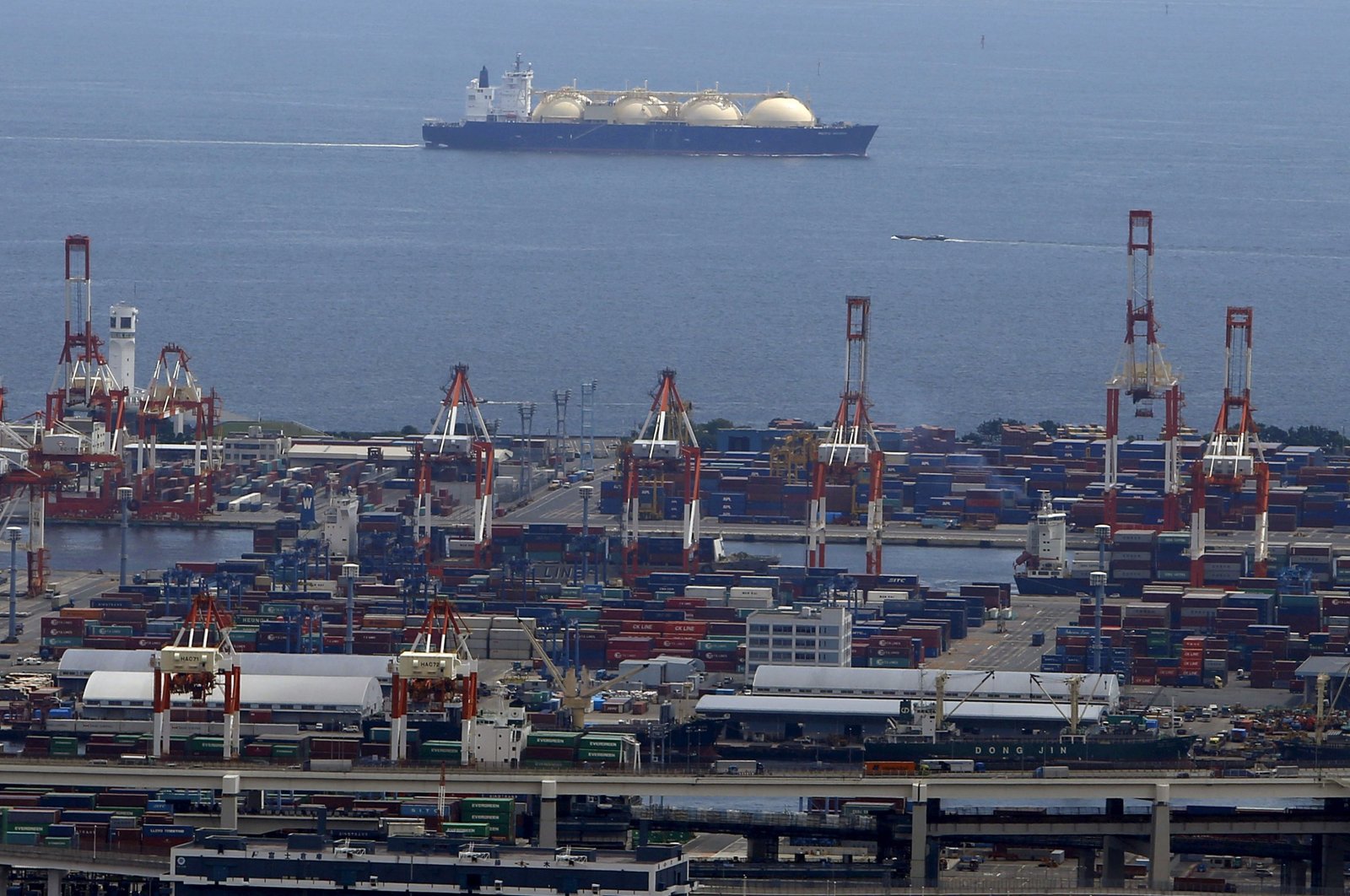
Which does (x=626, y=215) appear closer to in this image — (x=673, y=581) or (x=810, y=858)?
(x=673, y=581)

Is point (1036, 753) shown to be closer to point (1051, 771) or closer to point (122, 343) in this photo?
point (1051, 771)

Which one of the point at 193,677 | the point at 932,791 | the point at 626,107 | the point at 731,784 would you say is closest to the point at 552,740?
the point at 731,784

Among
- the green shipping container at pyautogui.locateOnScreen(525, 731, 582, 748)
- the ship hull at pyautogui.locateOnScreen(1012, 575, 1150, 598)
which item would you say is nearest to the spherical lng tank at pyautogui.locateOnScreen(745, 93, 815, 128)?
the ship hull at pyautogui.locateOnScreen(1012, 575, 1150, 598)

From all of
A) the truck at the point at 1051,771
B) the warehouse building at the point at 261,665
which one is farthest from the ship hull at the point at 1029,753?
the warehouse building at the point at 261,665

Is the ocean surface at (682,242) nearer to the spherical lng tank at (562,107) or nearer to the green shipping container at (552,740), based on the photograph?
the spherical lng tank at (562,107)

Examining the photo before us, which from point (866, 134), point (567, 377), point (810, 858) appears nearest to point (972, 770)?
point (810, 858)

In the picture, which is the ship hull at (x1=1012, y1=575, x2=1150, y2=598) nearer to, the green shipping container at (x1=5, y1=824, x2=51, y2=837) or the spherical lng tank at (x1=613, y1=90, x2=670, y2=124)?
the green shipping container at (x1=5, y1=824, x2=51, y2=837)
